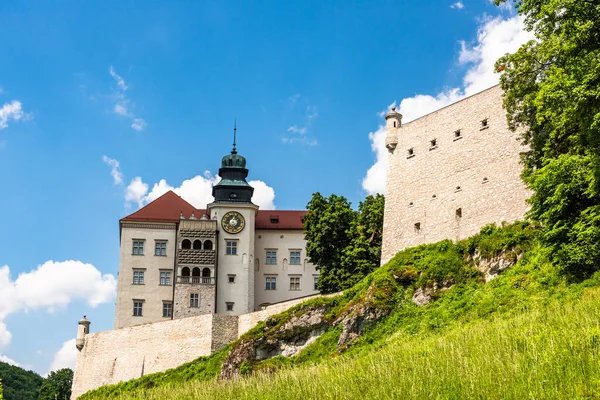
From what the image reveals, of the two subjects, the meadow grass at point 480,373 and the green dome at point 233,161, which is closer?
the meadow grass at point 480,373

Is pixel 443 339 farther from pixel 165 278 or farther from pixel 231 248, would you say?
pixel 165 278

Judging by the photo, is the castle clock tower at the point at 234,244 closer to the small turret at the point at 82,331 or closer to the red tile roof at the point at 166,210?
the red tile roof at the point at 166,210

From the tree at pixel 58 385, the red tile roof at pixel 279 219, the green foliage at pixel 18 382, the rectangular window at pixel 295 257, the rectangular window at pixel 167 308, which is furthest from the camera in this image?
the green foliage at pixel 18 382

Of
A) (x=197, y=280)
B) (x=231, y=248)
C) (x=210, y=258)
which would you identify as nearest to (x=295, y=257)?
(x=231, y=248)

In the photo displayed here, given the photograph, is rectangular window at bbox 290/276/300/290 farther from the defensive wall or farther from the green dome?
the defensive wall

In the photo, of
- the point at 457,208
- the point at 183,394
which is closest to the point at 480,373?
the point at 183,394

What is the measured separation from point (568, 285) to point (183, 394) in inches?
564

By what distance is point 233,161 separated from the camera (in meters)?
62.1

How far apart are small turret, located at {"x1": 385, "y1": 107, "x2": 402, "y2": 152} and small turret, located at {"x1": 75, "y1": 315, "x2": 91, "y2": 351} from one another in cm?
2533

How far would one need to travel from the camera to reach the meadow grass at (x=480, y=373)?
12781mm

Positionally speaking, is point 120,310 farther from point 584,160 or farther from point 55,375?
point 584,160

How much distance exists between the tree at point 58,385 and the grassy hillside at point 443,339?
2651cm

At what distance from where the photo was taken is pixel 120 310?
54.8 meters

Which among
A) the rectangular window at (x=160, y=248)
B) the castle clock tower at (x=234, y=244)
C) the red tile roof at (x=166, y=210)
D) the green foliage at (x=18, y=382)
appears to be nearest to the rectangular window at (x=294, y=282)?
the castle clock tower at (x=234, y=244)
